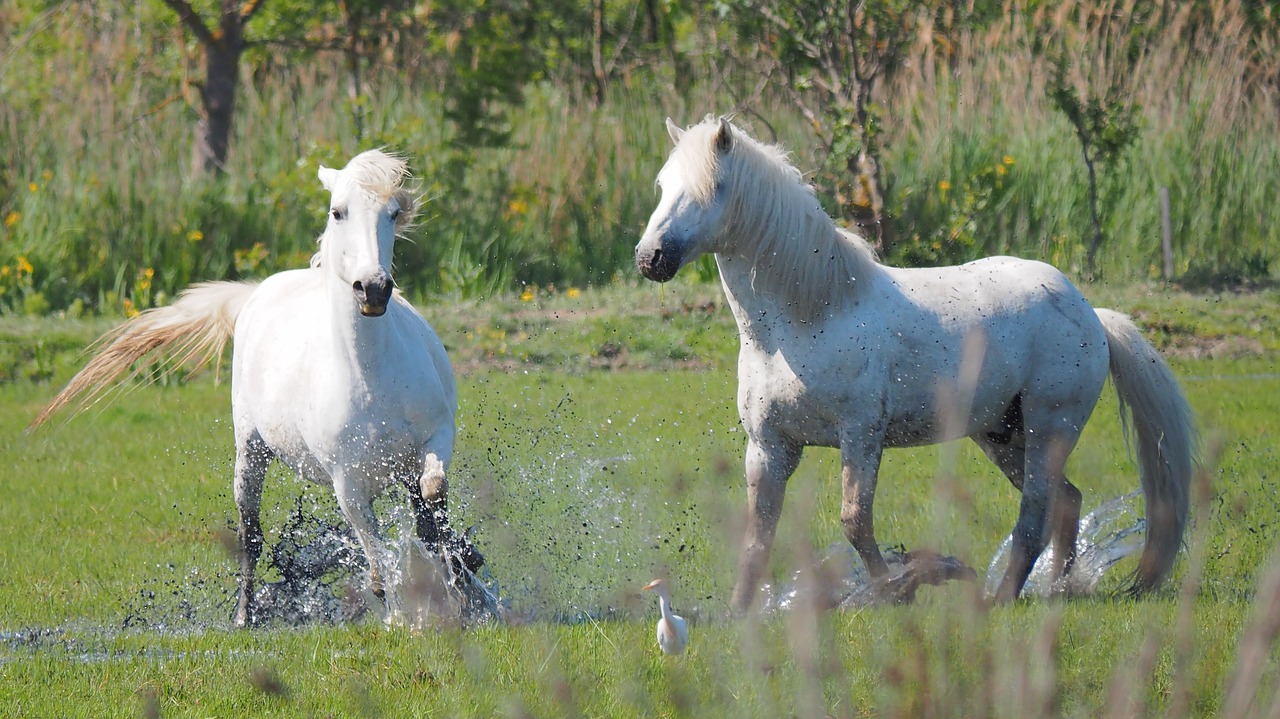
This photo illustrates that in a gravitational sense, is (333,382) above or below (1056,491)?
above

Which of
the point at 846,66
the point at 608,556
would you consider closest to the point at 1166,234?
the point at 846,66

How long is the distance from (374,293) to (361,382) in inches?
21.8

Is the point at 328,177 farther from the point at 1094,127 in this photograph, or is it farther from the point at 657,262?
the point at 1094,127

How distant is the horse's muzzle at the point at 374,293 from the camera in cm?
502

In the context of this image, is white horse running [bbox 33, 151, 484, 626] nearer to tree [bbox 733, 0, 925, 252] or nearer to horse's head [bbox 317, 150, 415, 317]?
horse's head [bbox 317, 150, 415, 317]

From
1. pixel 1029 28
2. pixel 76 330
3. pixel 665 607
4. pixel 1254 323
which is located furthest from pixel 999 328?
pixel 1029 28

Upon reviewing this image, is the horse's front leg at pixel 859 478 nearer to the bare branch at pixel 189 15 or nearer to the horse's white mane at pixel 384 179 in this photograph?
the horse's white mane at pixel 384 179

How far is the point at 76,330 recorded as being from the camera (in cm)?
1191

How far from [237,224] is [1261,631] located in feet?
40.9

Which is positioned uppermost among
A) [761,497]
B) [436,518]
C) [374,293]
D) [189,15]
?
[189,15]

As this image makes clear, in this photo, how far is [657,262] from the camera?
17.3 feet

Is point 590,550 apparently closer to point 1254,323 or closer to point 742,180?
point 742,180

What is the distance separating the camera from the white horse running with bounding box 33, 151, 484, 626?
5258mm

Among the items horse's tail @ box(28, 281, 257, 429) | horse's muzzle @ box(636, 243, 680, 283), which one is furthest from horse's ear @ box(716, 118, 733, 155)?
horse's tail @ box(28, 281, 257, 429)
